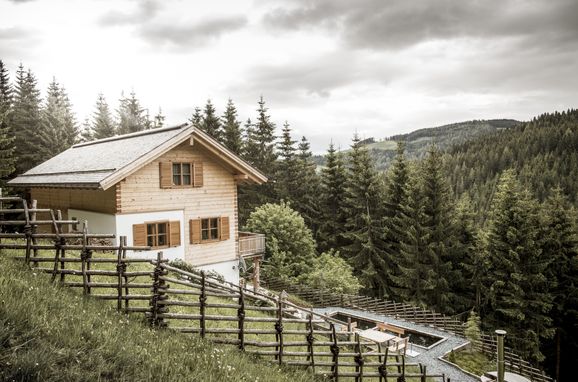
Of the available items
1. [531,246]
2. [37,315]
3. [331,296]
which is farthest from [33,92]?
[531,246]

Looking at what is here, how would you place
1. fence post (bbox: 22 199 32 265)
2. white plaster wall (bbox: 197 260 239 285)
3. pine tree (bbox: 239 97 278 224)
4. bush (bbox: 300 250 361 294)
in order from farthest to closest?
pine tree (bbox: 239 97 278 224) → bush (bbox: 300 250 361 294) → white plaster wall (bbox: 197 260 239 285) → fence post (bbox: 22 199 32 265)

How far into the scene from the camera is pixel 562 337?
1325 inches

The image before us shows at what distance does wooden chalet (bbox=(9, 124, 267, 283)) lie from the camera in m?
18.6

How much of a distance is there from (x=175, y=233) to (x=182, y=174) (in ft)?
11.0

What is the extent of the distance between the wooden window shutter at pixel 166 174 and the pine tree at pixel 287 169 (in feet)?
85.4

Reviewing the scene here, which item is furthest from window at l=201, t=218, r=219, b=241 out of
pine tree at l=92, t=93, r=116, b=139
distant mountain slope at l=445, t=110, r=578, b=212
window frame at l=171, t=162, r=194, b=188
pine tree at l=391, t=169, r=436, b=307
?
distant mountain slope at l=445, t=110, r=578, b=212

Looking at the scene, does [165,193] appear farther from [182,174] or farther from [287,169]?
[287,169]

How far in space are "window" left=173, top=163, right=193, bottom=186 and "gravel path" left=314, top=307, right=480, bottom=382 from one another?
1504cm

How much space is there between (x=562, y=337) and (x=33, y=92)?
7106cm

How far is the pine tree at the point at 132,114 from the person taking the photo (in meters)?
58.7

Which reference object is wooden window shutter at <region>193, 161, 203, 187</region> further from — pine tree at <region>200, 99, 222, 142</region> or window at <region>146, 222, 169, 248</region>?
pine tree at <region>200, 99, 222, 142</region>

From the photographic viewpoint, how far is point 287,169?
47656 millimetres

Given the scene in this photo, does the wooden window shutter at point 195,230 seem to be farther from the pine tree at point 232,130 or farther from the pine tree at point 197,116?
the pine tree at point 197,116

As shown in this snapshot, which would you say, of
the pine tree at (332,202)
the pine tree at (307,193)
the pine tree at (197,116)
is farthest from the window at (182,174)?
the pine tree at (197,116)
